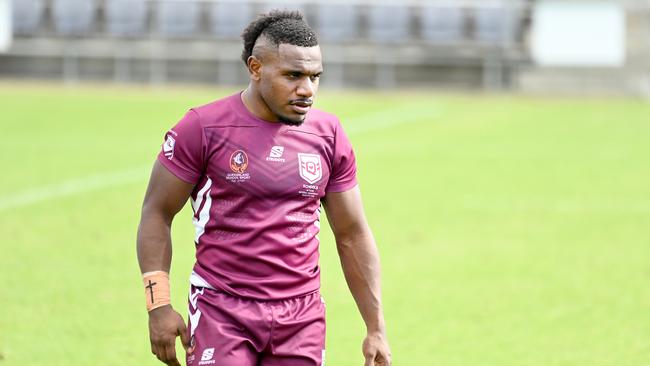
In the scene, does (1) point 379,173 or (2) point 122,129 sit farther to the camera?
(2) point 122,129

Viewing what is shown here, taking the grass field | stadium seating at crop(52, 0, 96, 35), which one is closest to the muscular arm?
the grass field

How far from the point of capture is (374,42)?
41188 millimetres

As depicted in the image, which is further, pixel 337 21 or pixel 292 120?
pixel 337 21

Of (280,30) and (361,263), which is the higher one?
(280,30)

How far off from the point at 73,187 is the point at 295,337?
1235 cm

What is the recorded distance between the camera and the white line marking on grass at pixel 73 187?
15055 millimetres

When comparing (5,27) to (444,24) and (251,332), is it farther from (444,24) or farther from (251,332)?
(251,332)

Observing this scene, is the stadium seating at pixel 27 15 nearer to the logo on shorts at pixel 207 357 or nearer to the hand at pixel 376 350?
Result: the hand at pixel 376 350

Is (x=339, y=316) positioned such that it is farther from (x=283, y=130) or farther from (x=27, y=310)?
(x=283, y=130)

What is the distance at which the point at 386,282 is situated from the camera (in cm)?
1052

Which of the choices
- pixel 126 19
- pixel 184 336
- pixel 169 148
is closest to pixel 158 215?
pixel 169 148

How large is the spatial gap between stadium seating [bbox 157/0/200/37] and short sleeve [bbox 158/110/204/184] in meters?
37.4

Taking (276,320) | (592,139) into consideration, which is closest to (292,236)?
(276,320)

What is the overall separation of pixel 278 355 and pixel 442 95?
33396 millimetres
